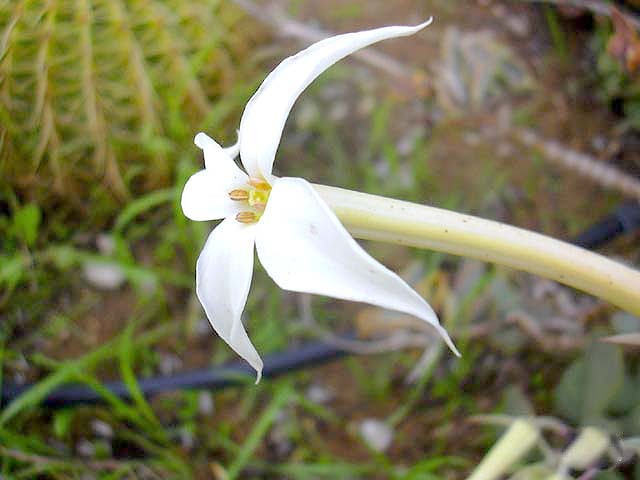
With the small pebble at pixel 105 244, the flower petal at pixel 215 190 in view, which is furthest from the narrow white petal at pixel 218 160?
the small pebble at pixel 105 244

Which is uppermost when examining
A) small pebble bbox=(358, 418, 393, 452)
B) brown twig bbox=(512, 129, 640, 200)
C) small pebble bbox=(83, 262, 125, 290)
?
brown twig bbox=(512, 129, 640, 200)

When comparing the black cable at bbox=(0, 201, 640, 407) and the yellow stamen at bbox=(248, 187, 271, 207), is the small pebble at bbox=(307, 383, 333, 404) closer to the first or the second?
the black cable at bbox=(0, 201, 640, 407)

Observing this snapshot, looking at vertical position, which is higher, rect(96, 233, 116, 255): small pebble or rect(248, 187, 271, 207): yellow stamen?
rect(248, 187, 271, 207): yellow stamen

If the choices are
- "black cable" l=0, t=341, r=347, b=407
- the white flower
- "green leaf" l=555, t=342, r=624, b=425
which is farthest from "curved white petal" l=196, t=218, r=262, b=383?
"black cable" l=0, t=341, r=347, b=407

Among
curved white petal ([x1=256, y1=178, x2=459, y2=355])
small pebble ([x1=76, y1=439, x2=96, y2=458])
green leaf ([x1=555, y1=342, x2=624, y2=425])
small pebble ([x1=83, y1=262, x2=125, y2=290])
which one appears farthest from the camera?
small pebble ([x1=83, y1=262, x2=125, y2=290])

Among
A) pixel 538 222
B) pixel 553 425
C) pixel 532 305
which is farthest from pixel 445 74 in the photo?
pixel 553 425

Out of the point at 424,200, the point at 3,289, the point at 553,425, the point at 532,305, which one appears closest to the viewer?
the point at 553,425

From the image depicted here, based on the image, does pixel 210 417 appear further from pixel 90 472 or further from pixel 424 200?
pixel 424 200

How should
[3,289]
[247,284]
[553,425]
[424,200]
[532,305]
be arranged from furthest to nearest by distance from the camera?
A: [424,200] < [3,289] < [532,305] < [553,425] < [247,284]

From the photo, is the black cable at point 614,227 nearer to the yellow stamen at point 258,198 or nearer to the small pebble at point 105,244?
the yellow stamen at point 258,198
